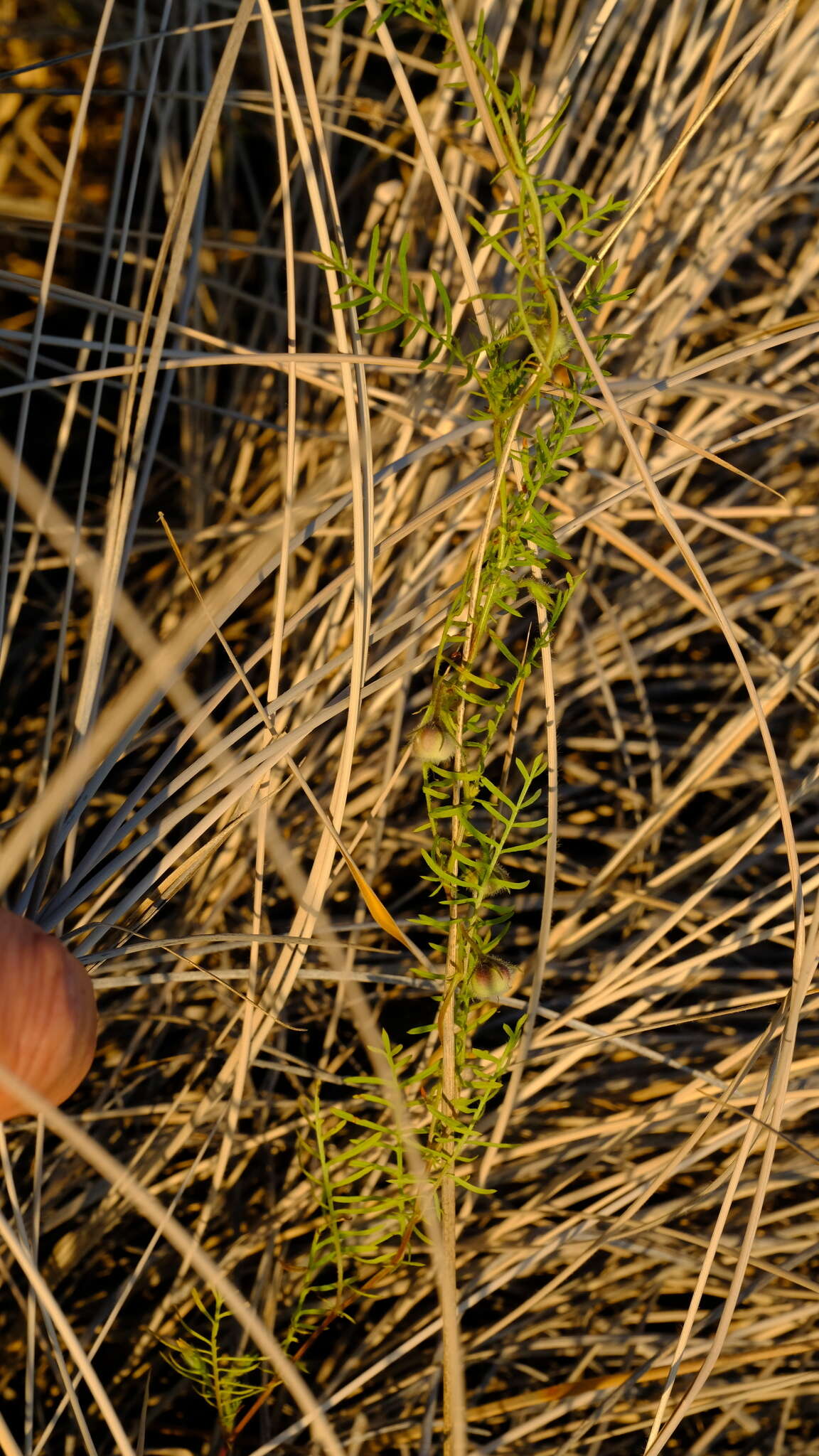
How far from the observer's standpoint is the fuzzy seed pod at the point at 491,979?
1.20ft

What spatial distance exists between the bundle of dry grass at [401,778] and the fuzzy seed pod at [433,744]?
64mm

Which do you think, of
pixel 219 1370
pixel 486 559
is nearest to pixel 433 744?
pixel 486 559

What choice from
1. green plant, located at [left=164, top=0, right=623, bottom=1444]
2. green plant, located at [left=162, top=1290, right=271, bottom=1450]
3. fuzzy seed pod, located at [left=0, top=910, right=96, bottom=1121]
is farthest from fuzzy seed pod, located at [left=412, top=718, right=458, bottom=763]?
green plant, located at [left=162, top=1290, right=271, bottom=1450]

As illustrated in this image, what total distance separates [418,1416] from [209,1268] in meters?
0.46

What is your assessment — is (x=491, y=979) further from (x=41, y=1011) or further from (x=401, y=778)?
(x=401, y=778)

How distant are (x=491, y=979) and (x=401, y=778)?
0.38 meters

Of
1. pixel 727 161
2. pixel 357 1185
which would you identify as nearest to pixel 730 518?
pixel 727 161

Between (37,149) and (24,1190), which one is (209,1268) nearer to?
(24,1190)

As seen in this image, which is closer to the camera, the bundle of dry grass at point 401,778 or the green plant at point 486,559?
the green plant at point 486,559

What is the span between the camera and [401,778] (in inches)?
29.3

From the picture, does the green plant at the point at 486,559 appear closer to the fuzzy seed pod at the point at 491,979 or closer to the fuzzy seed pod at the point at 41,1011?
the fuzzy seed pod at the point at 491,979

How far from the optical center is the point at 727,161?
718 mm

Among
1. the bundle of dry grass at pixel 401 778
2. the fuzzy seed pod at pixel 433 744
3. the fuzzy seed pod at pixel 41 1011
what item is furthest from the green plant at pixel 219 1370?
the fuzzy seed pod at pixel 433 744

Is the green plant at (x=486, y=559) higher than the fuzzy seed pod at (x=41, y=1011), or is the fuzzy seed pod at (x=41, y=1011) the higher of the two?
the green plant at (x=486, y=559)
